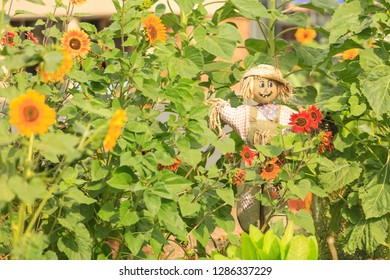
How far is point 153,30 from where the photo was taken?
10.9 ft

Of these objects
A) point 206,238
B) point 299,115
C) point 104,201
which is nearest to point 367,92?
point 299,115

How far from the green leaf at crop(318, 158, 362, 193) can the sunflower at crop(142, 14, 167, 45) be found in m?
0.85

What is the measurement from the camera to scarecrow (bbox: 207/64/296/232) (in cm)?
392

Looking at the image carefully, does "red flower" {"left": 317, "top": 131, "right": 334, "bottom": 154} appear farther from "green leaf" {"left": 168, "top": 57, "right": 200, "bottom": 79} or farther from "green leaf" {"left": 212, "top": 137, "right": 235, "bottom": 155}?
"green leaf" {"left": 168, "top": 57, "right": 200, "bottom": 79}

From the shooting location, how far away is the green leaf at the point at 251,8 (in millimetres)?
3924

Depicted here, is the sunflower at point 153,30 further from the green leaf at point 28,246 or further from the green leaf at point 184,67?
the green leaf at point 28,246

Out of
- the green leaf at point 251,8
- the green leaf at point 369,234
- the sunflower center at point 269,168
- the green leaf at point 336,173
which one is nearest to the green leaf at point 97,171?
the sunflower center at point 269,168

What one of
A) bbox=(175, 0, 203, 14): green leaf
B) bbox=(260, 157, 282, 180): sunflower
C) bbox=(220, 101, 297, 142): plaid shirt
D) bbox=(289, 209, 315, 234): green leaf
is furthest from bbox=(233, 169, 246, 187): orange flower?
bbox=(175, 0, 203, 14): green leaf

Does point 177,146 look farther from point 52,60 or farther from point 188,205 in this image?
point 52,60

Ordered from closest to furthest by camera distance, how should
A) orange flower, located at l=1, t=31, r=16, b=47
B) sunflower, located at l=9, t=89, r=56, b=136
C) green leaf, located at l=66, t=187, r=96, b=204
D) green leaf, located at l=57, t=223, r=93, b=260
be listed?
1. sunflower, located at l=9, t=89, r=56, b=136
2. green leaf, located at l=66, t=187, r=96, b=204
3. green leaf, located at l=57, t=223, r=93, b=260
4. orange flower, located at l=1, t=31, r=16, b=47

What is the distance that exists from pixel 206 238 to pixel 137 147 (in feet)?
1.81

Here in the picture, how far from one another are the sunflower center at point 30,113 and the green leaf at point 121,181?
99cm

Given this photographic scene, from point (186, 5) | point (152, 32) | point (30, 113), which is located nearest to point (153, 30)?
point (152, 32)

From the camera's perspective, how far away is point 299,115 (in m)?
Result: 3.57
